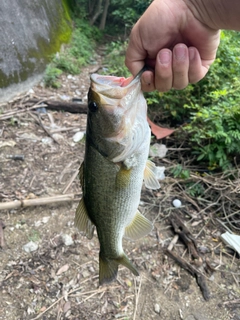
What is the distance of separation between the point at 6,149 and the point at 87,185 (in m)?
2.95

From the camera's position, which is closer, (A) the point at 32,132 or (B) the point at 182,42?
(B) the point at 182,42

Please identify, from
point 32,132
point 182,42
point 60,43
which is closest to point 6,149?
point 32,132

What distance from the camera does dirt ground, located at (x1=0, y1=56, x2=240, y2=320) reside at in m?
2.68

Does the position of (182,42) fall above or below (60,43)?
above

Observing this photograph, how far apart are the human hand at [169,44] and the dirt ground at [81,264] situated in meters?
2.03

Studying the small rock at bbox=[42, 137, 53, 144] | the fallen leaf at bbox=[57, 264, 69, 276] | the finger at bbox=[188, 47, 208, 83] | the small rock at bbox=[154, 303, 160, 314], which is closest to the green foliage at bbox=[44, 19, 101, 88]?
the small rock at bbox=[42, 137, 53, 144]

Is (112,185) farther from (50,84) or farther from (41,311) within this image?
(50,84)

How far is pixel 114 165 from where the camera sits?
162 centimetres

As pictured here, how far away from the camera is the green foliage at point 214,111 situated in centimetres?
367

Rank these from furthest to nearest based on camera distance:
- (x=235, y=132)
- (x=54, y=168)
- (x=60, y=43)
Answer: (x=60, y=43) → (x=54, y=168) → (x=235, y=132)

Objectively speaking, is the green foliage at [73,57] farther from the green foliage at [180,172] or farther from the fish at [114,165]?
the fish at [114,165]

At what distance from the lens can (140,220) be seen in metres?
1.92

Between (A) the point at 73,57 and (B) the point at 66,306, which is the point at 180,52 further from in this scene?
(A) the point at 73,57

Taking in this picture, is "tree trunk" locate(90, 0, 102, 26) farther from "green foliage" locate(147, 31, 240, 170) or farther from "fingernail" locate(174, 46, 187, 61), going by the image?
"fingernail" locate(174, 46, 187, 61)
